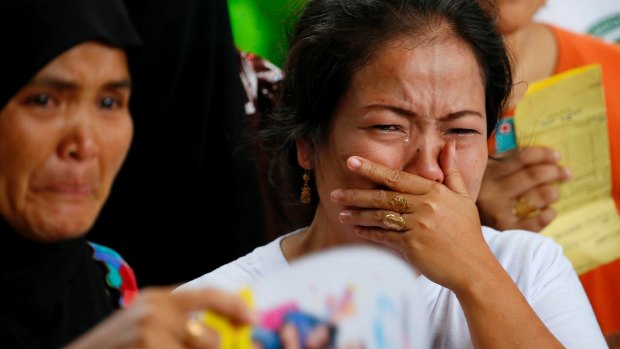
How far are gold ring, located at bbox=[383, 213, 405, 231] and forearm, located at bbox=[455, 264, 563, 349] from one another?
17 cm

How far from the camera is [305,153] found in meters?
2.33

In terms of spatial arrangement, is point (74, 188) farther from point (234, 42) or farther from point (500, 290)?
point (234, 42)

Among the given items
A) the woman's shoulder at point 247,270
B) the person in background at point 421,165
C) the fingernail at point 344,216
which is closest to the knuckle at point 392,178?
the person in background at point 421,165

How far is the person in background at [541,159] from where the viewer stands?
9.48 feet

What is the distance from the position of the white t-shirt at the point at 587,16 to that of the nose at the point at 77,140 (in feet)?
6.80

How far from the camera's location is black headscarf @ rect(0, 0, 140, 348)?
6.36 feet

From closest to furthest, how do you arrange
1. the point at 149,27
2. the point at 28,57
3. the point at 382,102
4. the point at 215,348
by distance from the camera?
the point at 215,348 < the point at 28,57 < the point at 382,102 < the point at 149,27

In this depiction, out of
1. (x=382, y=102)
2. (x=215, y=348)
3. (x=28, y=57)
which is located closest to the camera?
(x=215, y=348)

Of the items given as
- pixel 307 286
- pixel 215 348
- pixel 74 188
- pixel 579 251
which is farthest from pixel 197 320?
pixel 579 251

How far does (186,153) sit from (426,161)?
0.99m

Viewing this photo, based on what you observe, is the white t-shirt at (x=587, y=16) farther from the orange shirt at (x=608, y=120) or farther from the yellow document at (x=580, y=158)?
the yellow document at (x=580, y=158)

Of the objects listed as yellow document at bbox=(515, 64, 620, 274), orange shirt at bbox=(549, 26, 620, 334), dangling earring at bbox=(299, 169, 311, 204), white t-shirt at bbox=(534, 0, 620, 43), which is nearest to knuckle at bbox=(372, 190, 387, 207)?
dangling earring at bbox=(299, 169, 311, 204)

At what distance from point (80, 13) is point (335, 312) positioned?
0.93 m

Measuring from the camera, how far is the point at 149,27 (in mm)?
2859
